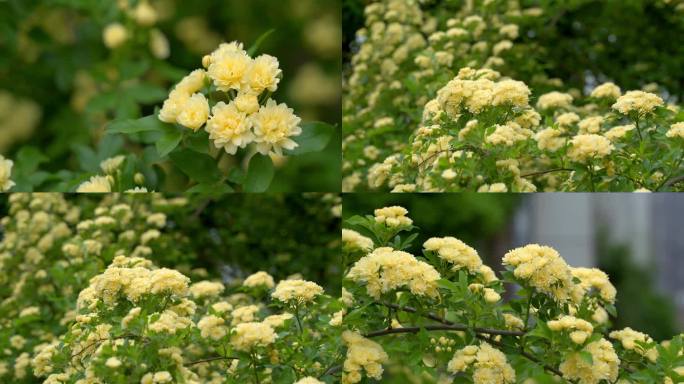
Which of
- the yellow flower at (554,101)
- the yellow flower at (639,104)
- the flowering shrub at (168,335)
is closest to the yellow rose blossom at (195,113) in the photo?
the flowering shrub at (168,335)

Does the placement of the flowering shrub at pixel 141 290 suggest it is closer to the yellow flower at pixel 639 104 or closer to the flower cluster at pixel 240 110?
the flower cluster at pixel 240 110

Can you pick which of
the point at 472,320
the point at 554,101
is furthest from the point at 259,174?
the point at 554,101

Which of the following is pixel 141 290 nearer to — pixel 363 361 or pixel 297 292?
pixel 297 292

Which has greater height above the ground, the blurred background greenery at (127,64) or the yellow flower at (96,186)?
the blurred background greenery at (127,64)

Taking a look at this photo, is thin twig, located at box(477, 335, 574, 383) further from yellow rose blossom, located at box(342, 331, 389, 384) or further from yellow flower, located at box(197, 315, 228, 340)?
yellow flower, located at box(197, 315, 228, 340)

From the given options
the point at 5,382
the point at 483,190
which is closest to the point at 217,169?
the point at 483,190

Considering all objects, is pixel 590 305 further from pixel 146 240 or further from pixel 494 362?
pixel 146 240
